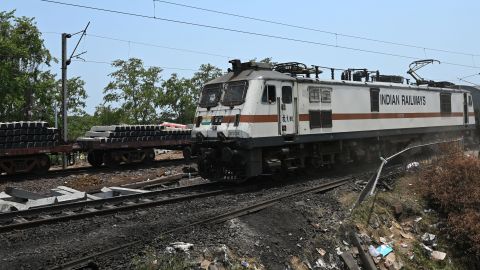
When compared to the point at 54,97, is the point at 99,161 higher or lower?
lower

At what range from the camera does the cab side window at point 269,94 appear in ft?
40.3

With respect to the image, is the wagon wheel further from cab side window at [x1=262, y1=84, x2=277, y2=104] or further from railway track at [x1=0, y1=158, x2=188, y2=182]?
cab side window at [x1=262, y1=84, x2=277, y2=104]

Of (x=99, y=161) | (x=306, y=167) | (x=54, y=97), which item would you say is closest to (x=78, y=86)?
(x=54, y=97)

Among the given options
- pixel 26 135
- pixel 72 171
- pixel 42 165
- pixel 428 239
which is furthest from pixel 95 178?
pixel 428 239

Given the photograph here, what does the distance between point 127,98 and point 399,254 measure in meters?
28.4

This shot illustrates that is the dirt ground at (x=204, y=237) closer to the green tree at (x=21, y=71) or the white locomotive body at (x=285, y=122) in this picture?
the white locomotive body at (x=285, y=122)

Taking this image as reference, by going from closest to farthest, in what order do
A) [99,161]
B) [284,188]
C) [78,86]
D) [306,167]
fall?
[284,188] < [306,167] < [99,161] < [78,86]

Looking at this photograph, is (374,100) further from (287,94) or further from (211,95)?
(211,95)

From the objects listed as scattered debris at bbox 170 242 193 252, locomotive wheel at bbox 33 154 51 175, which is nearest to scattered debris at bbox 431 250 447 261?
scattered debris at bbox 170 242 193 252

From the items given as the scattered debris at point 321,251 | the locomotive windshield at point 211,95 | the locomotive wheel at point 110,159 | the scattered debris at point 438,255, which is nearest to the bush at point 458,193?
the scattered debris at point 438,255

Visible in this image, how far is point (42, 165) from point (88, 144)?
2.17 m

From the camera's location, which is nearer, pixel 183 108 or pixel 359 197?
pixel 359 197

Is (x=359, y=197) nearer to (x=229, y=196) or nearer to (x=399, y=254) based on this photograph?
(x=399, y=254)

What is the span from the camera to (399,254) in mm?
9766
